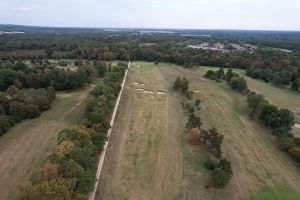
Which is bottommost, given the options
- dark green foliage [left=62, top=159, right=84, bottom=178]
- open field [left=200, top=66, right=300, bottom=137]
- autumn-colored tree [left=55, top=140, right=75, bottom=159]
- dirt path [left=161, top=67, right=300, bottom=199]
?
dirt path [left=161, top=67, right=300, bottom=199]

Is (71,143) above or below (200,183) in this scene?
above

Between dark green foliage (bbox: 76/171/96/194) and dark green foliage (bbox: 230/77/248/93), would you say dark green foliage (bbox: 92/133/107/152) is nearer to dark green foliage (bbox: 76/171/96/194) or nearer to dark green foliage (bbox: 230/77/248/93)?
dark green foliage (bbox: 76/171/96/194)

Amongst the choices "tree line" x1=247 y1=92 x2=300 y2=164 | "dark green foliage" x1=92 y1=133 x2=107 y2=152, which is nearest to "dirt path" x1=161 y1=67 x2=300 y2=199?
"tree line" x1=247 y1=92 x2=300 y2=164

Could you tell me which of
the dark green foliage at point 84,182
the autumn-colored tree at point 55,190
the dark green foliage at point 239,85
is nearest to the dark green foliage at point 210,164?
the dark green foliage at point 84,182

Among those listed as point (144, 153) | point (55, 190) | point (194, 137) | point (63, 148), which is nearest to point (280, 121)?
point (194, 137)

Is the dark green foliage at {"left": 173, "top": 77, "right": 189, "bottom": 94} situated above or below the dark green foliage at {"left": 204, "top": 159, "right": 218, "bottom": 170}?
above

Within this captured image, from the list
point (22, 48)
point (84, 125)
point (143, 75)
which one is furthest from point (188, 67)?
point (22, 48)

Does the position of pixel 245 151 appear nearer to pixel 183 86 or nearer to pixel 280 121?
pixel 280 121

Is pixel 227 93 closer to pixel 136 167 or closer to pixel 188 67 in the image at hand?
pixel 188 67
